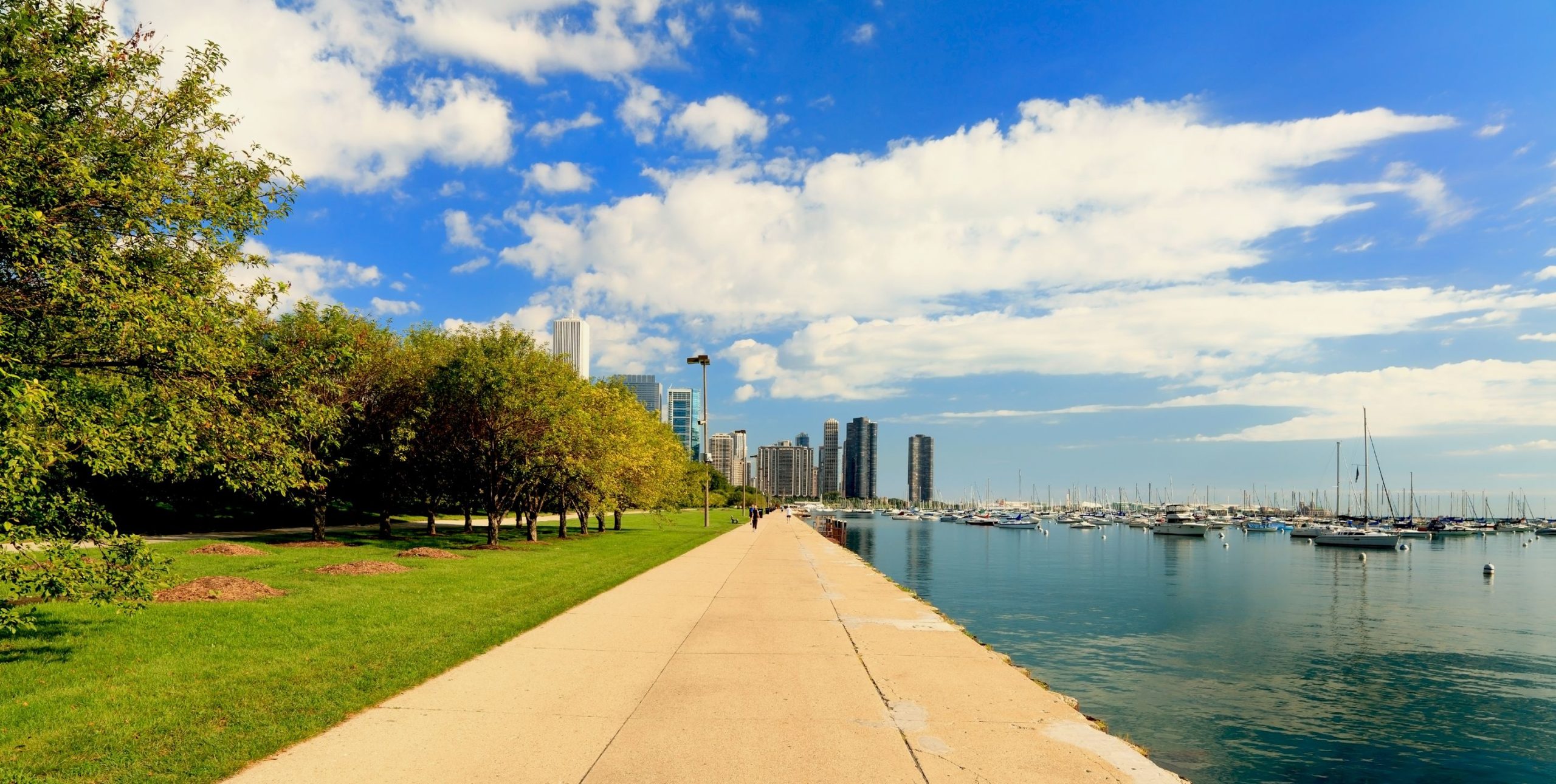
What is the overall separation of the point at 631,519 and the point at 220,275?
76981mm

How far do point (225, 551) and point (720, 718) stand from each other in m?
26.5

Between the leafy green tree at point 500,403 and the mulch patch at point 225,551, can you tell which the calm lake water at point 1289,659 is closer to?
the leafy green tree at point 500,403

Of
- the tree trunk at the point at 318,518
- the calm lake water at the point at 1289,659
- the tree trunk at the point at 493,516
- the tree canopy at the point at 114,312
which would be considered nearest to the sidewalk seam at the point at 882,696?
the calm lake water at the point at 1289,659

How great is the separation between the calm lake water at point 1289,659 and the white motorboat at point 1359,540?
41.8m

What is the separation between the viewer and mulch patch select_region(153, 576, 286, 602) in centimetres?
1688

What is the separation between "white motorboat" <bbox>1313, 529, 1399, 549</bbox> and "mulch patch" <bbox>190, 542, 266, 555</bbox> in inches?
4861

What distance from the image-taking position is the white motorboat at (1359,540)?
344 ft

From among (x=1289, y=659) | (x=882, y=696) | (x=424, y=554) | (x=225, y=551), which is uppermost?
(x=882, y=696)

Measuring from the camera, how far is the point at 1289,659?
27.2m

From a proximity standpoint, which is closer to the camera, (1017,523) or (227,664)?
(227,664)

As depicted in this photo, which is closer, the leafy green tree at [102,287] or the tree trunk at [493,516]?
the leafy green tree at [102,287]

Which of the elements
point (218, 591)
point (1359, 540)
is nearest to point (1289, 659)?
point (218, 591)

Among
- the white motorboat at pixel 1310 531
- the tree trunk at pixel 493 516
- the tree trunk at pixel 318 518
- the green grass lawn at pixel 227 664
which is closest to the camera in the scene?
the green grass lawn at pixel 227 664

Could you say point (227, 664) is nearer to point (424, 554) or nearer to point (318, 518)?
point (424, 554)
